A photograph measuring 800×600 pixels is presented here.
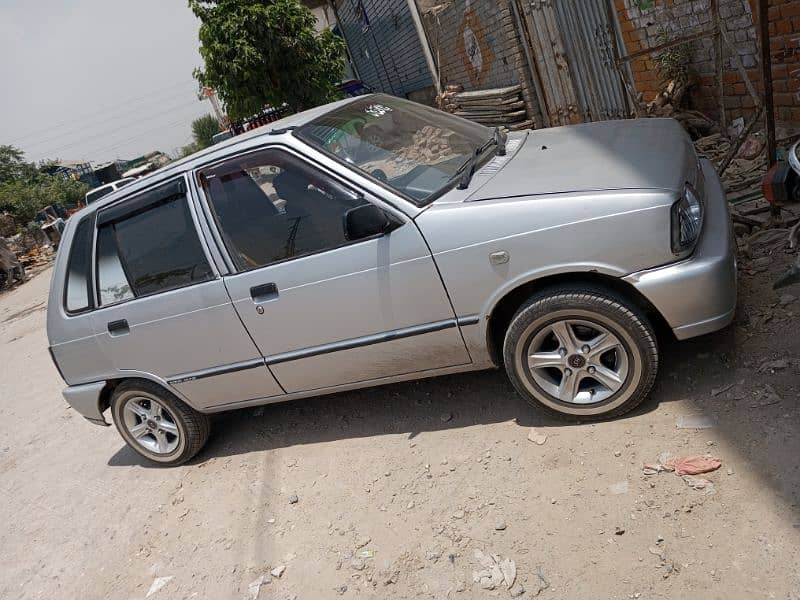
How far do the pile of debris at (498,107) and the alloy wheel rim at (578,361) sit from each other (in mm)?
6376

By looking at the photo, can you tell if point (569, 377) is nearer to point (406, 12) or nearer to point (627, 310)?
point (627, 310)

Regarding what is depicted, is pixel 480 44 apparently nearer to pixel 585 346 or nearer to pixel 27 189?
pixel 585 346

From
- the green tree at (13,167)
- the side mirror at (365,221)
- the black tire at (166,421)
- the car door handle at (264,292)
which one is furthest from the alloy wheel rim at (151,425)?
the green tree at (13,167)

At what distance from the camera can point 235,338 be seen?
381 centimetres

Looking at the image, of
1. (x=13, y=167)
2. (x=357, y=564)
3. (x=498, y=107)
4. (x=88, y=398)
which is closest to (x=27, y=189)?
(x=13, y=167)

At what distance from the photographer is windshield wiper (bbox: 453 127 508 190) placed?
3385mm

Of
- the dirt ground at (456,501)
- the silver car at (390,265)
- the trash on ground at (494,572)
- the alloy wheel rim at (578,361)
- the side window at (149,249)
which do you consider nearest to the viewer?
the dirt ground at (456,501)

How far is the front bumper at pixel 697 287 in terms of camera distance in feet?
9.35

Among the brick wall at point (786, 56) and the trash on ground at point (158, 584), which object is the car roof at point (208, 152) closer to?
the trash on ground at point (158, 584)

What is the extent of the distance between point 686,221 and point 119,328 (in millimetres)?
3316

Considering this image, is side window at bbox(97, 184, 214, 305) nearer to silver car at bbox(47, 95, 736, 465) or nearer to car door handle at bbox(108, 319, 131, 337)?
silver car at bbox(47, 95, 736, 465)

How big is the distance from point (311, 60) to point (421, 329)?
11058mm

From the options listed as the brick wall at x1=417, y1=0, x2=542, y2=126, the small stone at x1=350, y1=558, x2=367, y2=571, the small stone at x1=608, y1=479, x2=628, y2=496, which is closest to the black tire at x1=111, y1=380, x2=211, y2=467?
the small stone at x1=350, y1=558, x2=367, y2=571

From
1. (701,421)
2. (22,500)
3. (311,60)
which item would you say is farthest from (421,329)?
(311,60)
